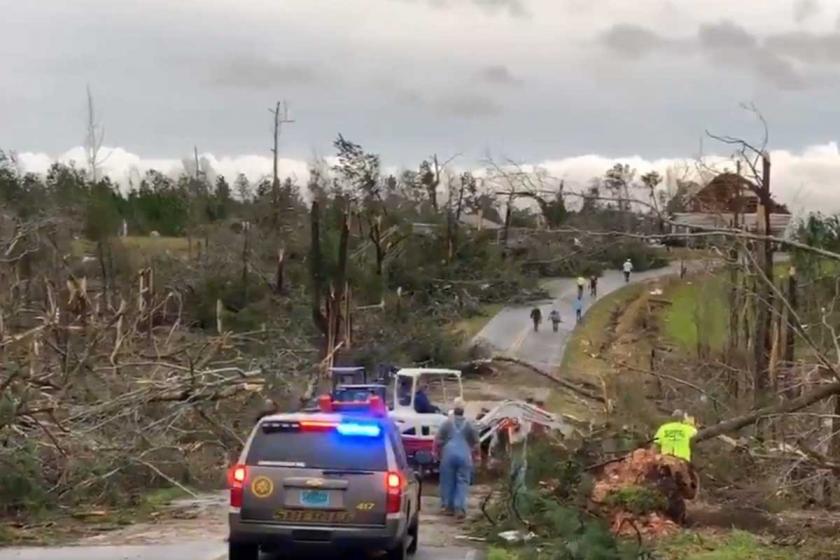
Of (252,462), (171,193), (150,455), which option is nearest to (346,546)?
(252,462)

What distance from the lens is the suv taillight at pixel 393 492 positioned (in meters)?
10.5

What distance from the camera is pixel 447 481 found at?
53.4 ft

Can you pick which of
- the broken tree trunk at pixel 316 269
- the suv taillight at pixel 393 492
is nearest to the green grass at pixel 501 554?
the suv taillight at pixel 393 492

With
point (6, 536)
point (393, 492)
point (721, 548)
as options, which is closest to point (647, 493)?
point (721, 548)

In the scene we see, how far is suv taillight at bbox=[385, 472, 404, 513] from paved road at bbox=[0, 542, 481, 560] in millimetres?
1752

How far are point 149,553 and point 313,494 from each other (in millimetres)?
2812

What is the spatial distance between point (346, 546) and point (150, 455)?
24.2 ft

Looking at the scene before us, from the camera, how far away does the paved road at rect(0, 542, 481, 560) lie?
1210 cm

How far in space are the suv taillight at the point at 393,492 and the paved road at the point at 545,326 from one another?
2807cm

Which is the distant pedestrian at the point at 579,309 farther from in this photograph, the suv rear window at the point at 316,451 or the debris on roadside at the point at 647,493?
the suv rear window at the point at 316,451

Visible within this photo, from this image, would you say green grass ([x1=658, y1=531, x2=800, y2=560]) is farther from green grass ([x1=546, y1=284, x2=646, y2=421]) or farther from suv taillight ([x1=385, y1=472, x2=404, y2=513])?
green grass ([x1=546, y1=284, x2=646, y2=421])

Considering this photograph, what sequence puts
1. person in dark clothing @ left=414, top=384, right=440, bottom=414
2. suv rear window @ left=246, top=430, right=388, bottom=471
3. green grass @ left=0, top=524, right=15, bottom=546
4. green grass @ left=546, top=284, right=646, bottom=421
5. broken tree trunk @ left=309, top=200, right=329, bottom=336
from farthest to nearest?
broken tree trunk @ left=309, top=200, right=329, bottom=336, green grass @ left=546, top=284, right=646, bottom=421, person in dark clothing @ left=414, top=384, right=440, bottom=414, green grass @ left=0, top=524, right=15, bottom=546, suv rear window @ left=246, top=430, right=388, bottom=471

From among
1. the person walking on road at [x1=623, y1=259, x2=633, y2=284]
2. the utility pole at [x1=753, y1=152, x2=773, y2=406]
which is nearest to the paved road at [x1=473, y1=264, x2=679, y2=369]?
the person walking on road at [x1=623, y1=259, x2=633, y2=284]

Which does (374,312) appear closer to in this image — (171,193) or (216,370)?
(216,370)
